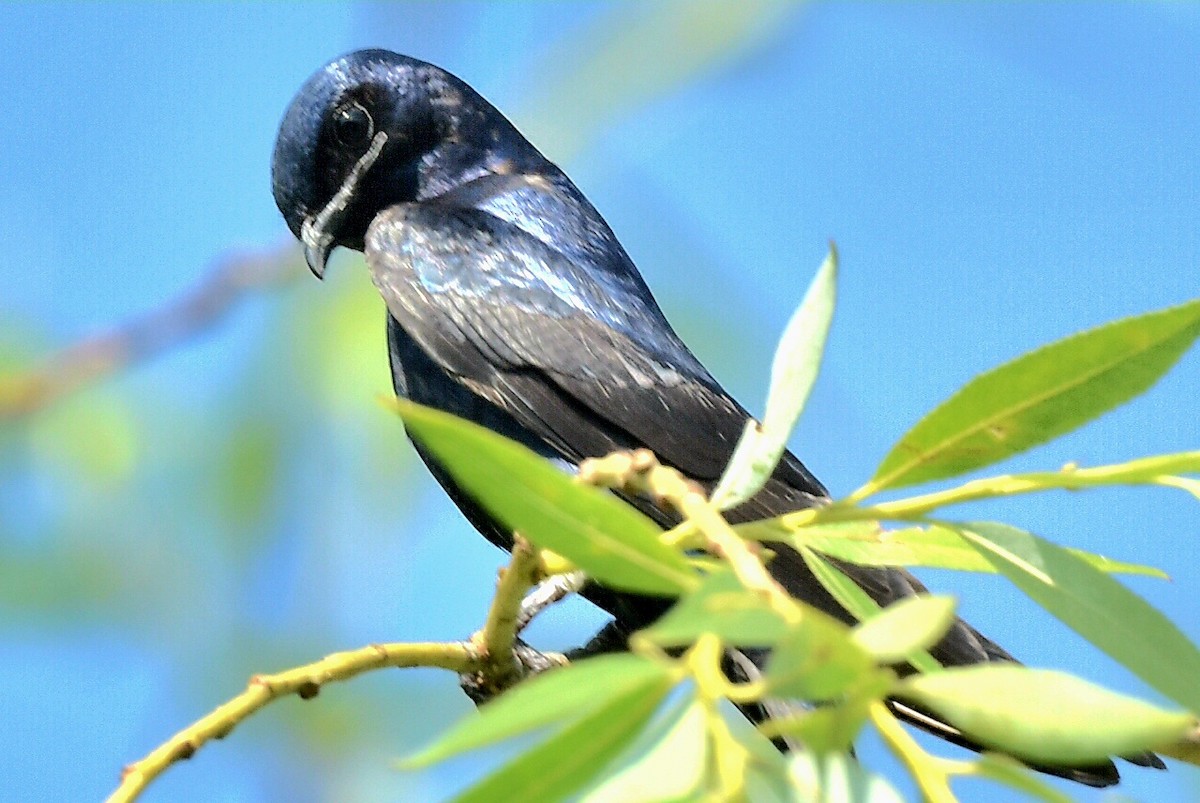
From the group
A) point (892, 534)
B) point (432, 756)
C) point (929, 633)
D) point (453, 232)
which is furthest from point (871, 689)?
point (453, 232)

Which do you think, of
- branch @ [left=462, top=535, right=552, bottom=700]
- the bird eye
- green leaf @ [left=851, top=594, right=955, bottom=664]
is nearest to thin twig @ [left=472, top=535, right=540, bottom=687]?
branch @ [left=462, top=535, right=552, bottom=700]

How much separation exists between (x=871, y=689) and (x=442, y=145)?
2313mm

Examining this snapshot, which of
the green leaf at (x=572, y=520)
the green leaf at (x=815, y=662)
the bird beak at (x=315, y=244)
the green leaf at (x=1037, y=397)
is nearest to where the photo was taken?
the green leaf at (x=815, y=662)

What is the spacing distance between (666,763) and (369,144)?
7.23ft

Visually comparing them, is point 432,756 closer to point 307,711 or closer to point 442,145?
point 442,145

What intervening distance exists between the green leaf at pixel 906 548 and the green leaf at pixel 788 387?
0.04 m

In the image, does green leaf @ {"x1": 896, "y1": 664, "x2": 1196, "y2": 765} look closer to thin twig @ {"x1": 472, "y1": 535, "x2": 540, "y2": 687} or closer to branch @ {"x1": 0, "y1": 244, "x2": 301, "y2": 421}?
thin twig @ {"x1": 472, "y1": 535, "x2": 540, "y2": 687}

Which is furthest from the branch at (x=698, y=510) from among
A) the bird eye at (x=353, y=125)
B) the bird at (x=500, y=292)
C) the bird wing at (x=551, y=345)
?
the bird eye at (x=353, y=125)

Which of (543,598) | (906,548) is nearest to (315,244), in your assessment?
(543,598)

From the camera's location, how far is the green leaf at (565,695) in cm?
50

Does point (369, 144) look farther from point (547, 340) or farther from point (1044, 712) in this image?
point (1044, 712)

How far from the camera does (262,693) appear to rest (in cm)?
90

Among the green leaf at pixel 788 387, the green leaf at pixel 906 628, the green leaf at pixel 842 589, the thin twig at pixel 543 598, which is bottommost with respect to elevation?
the green leaf at pixel 906 628

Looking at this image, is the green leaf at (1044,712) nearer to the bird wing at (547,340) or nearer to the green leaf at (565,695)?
the green leaf at (565,695)
